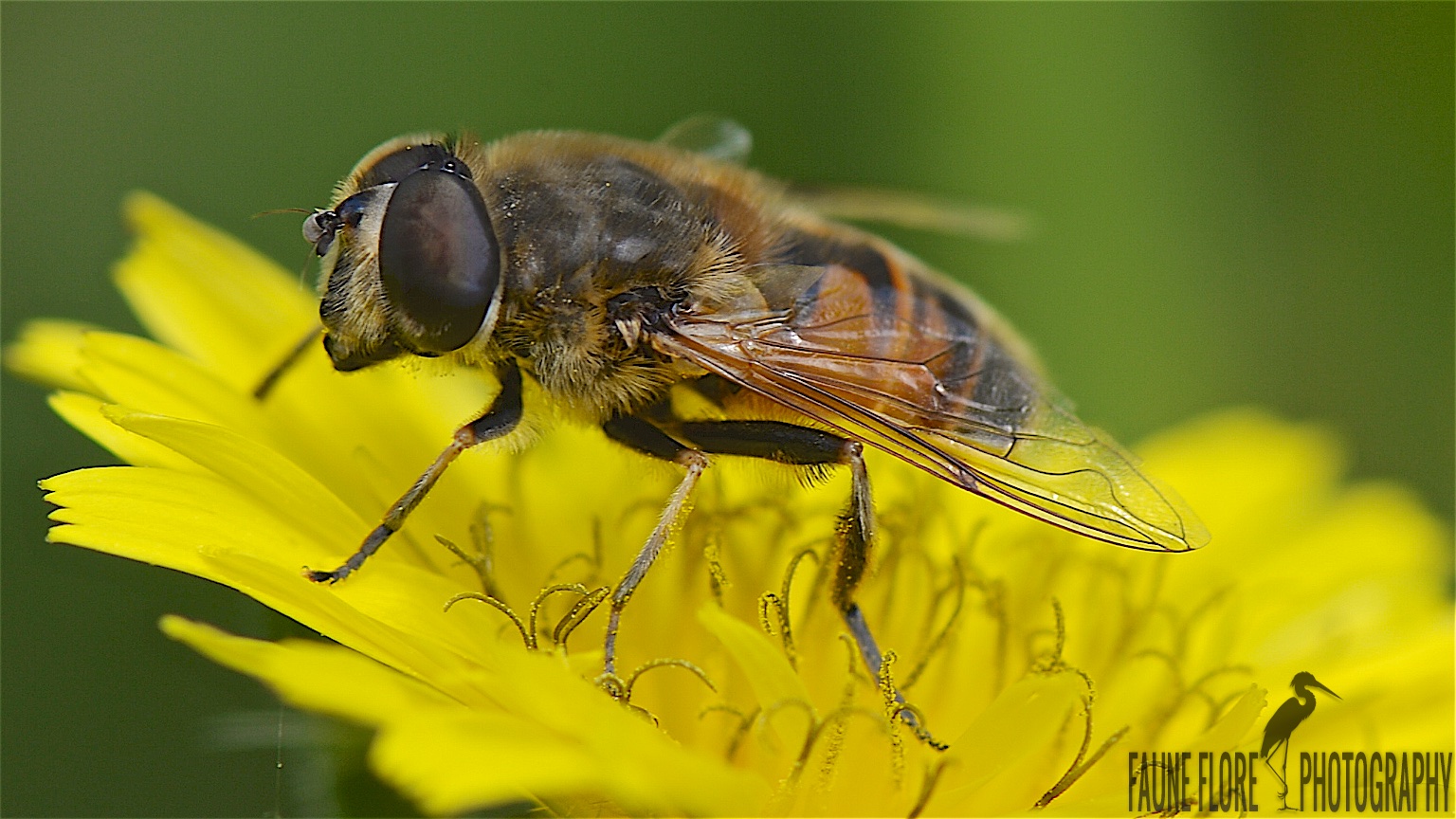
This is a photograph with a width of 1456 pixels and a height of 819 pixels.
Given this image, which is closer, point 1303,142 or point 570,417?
point 570,417

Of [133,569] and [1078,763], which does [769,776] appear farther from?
[133,569]

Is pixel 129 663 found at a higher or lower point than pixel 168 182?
lower

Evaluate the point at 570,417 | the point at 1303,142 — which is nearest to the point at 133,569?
the point at 570,417

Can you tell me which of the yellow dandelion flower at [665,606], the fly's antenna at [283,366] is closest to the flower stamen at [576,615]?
the yellow dandelion flower at [665,606]

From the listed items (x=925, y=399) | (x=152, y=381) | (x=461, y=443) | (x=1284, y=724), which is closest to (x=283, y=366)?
(x=152, y=381)

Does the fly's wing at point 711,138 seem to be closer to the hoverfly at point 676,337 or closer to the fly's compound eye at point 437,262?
the hoverfly at point 676,337

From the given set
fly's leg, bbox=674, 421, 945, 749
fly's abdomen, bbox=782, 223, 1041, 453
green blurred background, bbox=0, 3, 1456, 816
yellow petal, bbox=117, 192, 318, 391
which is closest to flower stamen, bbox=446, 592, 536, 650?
fly's leg, bbox=674, 421, 945, 749

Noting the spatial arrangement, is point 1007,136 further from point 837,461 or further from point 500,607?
point 500,607
